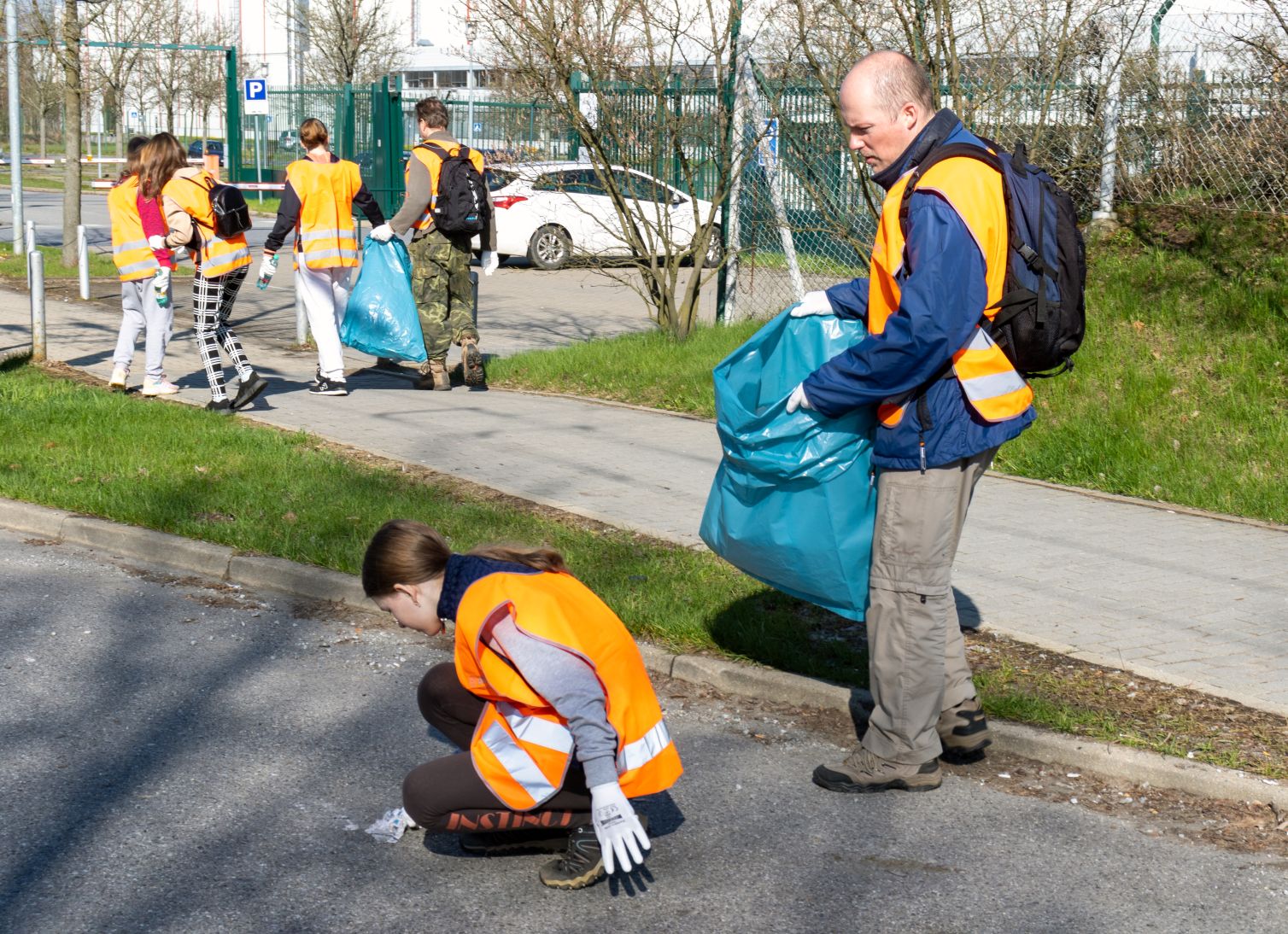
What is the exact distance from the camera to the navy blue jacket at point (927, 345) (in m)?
3.81

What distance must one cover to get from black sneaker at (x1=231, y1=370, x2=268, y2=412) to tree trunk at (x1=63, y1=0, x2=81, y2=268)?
9.44 meters

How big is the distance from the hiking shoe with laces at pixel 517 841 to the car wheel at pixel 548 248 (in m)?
17.5

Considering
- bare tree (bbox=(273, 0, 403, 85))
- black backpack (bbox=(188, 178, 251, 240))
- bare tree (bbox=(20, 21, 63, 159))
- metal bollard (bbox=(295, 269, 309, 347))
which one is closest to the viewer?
black backpack (bbox=(188, 178, 251, 240))

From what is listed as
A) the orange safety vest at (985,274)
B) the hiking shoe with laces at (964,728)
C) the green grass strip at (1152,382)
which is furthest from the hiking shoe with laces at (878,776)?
the green grass strip at (1152,382)

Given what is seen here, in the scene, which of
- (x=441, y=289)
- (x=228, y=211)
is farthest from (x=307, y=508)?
(x=441, y=289)

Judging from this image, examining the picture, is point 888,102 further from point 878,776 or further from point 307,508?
point 307,508

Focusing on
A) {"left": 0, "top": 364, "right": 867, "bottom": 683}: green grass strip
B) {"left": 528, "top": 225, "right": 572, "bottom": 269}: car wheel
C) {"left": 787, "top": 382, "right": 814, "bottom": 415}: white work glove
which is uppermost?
{"left": 528, "top": 225, "right": 572, "bottom": 269}: car wheel

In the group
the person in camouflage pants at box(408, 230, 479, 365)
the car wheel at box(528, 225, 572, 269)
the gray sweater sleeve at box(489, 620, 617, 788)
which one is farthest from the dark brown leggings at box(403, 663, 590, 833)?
the car wheel at box(528, 225, 572, 269)

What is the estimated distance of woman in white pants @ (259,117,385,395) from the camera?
33.9 feet

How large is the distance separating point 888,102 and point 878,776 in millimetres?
1934

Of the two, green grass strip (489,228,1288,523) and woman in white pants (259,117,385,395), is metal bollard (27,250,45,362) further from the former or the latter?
green grass strip (489,228,1288,523)

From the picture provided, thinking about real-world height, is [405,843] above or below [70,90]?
below

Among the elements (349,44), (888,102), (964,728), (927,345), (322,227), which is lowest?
(964,728)

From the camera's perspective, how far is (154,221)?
9422 millimetres
